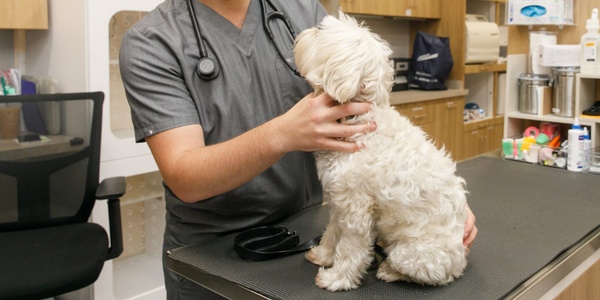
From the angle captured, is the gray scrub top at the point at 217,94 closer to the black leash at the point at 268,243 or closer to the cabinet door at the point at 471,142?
the black leash at the point at 268,243

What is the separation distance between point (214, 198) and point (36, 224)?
1.34 metres

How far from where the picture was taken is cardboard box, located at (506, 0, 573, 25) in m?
2.47

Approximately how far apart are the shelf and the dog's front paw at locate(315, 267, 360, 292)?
4384 millimetres

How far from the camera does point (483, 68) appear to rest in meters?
5.25

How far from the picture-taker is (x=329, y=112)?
37.3 inches

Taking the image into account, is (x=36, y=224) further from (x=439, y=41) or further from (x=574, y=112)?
(x=439, y=41)

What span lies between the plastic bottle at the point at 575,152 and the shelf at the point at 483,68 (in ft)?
9.51

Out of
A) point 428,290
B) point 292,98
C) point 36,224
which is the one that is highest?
point 292,98

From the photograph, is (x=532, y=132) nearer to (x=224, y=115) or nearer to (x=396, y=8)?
(x=224, y=115)

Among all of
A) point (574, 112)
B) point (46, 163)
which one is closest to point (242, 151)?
point (46, 163)

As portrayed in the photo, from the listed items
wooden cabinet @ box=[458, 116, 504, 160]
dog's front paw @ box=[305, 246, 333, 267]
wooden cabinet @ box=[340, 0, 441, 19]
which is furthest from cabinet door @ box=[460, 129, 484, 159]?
dog's front paw @ box=[305, 246, 333, 267]

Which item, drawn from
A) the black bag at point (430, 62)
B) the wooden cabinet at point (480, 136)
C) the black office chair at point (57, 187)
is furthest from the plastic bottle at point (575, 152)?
the wooden cabinet at point (480, 136)

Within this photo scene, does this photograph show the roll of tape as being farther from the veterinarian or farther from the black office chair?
the black office chair

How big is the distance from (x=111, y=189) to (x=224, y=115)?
3.82 ft
